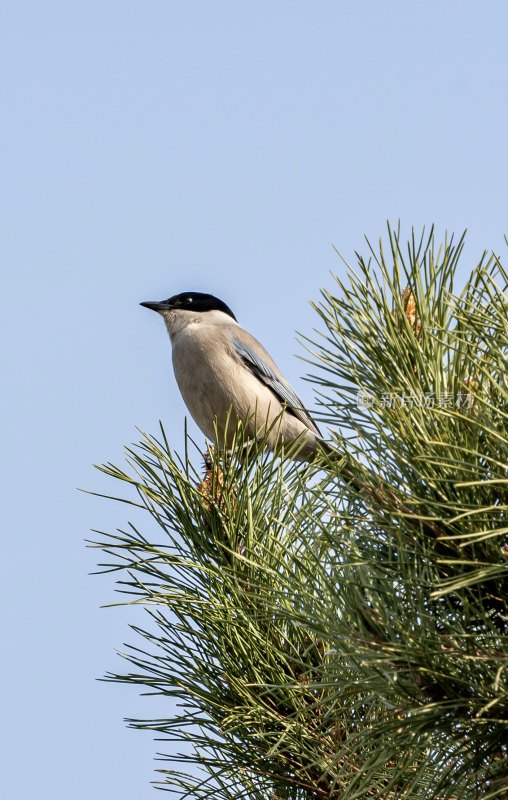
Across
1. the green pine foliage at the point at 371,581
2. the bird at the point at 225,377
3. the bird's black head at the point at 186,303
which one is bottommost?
the green pine foliage at the point at 371,581

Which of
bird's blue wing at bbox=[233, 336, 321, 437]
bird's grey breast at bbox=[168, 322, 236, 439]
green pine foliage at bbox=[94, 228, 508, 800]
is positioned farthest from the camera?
bird's blue wing at bbox=[233, 336, 321, 437]

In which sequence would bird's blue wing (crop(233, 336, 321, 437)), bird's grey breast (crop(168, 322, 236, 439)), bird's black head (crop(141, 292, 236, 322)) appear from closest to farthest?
bird's grey breast (crop(168, 322, 236, 439))
bird's blue wing (crop(233, 336, 321, 437))
bird's black head (crop(141, 292, 236, 322))

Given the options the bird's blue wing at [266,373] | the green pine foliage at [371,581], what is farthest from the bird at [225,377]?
the green pine foliage at [371,581]

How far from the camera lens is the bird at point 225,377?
6293 millimetres

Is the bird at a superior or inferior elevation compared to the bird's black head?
inferior

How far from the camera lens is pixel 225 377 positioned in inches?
252

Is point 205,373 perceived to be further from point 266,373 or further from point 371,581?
point 371,581

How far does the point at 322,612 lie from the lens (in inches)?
87.8

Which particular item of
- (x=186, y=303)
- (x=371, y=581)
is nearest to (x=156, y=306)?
(x=186, y=303)

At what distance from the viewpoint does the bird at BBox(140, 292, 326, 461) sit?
6.29 metres

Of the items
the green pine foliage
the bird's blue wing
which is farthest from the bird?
the green pine foliage

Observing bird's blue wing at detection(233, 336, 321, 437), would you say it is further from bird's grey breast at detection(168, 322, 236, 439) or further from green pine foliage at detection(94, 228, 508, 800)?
green pine foliage at detection(94, 228, 508, 800)

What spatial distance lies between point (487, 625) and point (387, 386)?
67 cm

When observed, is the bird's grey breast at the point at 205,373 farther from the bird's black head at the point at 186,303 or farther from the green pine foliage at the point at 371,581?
the green pine foliage at the point at 371,581
